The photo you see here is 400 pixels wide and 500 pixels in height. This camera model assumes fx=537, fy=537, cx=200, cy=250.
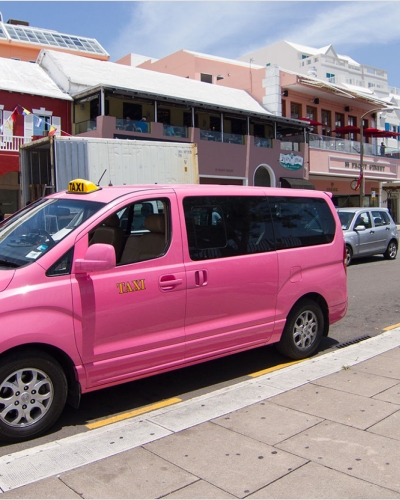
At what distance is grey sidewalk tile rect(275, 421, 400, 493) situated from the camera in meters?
→ 3.30

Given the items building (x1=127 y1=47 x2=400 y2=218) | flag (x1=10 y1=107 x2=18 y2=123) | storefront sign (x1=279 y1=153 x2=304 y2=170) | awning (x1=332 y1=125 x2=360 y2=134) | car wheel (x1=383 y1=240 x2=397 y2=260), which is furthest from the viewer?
awning (x1=332 y1=125 x2=360 y2=134)

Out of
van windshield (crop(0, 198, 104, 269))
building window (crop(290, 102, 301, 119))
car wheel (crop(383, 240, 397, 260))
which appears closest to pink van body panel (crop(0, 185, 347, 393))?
van windshield (crop(0, 198, 104, 269))

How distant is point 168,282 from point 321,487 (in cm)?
210

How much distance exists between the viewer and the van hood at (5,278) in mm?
3886

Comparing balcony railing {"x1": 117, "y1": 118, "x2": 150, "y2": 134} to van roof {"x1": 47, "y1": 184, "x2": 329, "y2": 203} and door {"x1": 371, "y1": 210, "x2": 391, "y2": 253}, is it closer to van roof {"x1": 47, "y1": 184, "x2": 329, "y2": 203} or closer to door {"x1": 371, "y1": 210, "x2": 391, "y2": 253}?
door {"x1": 371, "y1": 210, "x2": 391, "y2": 253}

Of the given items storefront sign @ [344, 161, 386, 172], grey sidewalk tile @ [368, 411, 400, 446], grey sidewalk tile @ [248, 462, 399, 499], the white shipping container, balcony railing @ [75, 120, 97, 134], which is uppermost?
balcony railing @ [75, 120, 97, 134]

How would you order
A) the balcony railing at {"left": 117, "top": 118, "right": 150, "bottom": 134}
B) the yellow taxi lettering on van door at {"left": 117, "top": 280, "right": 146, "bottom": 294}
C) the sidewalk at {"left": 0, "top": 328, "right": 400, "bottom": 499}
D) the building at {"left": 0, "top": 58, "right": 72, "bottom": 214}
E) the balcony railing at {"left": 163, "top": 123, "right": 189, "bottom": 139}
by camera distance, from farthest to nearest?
the balcony railing at {"left": 163, "top": 123, "right": 189, "bottom": 139} → the balcony railing at {"left": 117, "top": 118, "right": 150, "bottom": 134} → the building at {"left": 0, "top": 58, "right": 72, "bottom": 214} → the yellow taxi lettering on van door at {"left": 117, "top": 280, "right": 146, "bottom": 294} → the sidewalk at {"left": 0, "top": 328, "right": 400, "bottom": 499}

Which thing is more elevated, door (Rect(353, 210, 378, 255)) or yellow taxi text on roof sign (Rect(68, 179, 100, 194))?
yellow taxi text on roof sign (Rect(68, 179, 100, 194))

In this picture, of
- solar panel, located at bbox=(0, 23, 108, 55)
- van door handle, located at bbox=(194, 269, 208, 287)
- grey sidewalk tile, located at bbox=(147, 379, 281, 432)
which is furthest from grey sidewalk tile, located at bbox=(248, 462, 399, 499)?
solar panel, located at bbox=(0, 23, 108, 55)

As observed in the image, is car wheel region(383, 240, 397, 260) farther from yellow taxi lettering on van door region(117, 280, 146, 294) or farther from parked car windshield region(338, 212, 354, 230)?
yellow taxi lettering on van door region(117, 280, 146, 294)

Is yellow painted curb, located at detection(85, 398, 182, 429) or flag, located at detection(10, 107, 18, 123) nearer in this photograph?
yellow painted curb, located at detection(85, 398, 182, 429)

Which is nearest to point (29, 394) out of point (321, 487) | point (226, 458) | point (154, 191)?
point (226, 458)

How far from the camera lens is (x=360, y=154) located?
3466 centimetres

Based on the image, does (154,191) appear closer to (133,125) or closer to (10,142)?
(10,142)
